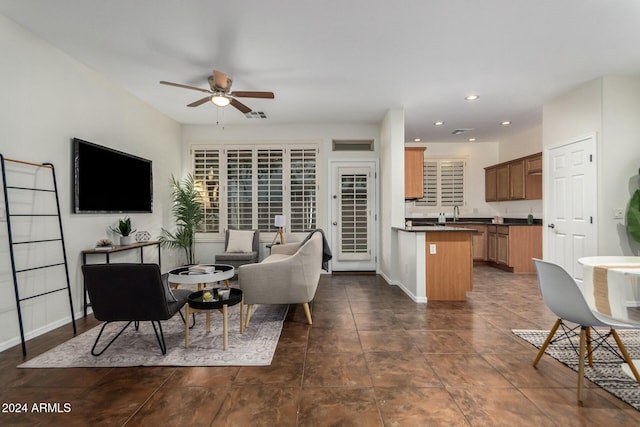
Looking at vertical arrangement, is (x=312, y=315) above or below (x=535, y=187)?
below

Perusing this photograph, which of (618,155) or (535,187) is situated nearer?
(618,155)

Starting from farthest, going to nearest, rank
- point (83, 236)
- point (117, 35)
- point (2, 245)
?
point (83, 236)
point (117, 35)
point (2, 245)

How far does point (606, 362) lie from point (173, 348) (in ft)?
11.5

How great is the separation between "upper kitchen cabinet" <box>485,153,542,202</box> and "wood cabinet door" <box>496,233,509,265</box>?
0.88 m

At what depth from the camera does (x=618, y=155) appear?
4.02m

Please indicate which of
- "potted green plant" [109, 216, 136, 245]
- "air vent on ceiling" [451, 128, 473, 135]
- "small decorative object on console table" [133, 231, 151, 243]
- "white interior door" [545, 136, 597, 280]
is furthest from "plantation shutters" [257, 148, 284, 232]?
"white interior door" [545, 136, 597, 280]

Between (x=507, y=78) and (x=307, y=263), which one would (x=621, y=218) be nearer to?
(x=507, y=78)

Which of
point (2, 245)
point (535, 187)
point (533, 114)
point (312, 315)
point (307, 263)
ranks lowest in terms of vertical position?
point (312, 315)

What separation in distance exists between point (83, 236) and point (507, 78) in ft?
18.0

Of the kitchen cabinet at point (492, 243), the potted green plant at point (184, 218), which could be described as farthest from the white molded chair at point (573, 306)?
the potted green plant at point (184, 218)

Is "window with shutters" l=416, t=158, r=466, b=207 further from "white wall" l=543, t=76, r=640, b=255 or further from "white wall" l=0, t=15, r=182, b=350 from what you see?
"white wall" l=0, t=15, r=182, b=350

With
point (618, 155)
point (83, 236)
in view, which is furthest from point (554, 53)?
point (83, 236)

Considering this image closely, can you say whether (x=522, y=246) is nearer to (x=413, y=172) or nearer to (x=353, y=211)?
(x=413, y=172)

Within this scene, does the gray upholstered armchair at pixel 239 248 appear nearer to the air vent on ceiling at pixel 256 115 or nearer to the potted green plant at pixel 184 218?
the potted green plant at pixel 184 218
